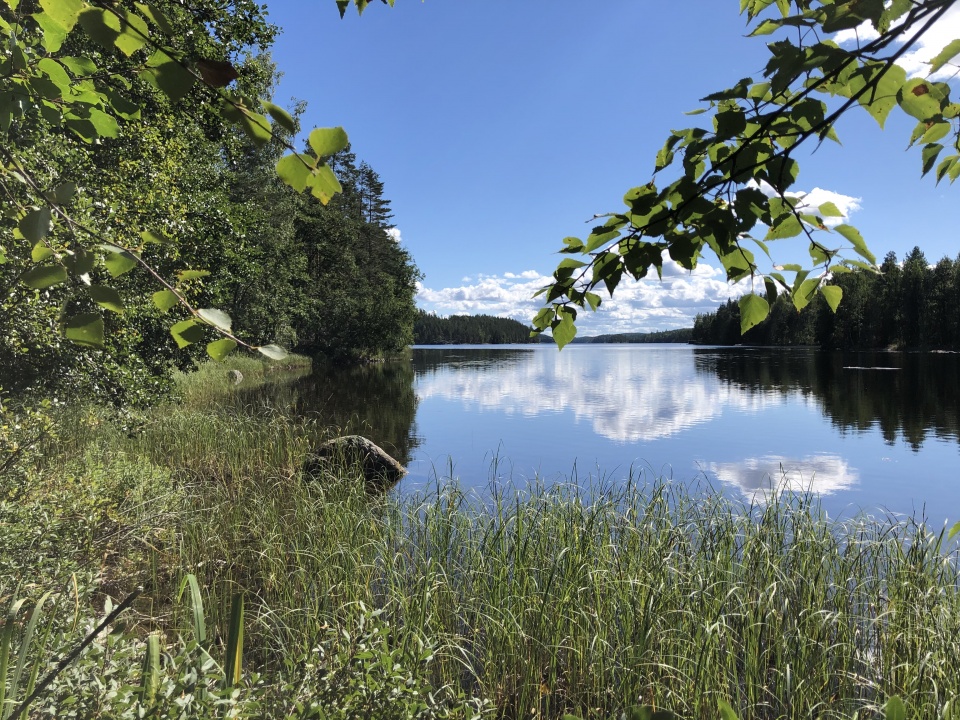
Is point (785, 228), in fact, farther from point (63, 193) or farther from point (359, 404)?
point (359, 404)

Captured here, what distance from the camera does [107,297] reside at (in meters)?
1.00

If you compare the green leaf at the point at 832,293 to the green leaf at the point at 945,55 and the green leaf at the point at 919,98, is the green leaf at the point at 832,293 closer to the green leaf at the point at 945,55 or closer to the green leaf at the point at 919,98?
the green leaf at the point at 919,98

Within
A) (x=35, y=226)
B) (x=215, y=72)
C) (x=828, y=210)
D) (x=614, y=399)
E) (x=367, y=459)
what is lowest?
(x=614, y=399)

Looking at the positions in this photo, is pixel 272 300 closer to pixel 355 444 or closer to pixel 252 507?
pixel 355 444

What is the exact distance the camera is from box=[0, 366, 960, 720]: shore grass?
134 inches

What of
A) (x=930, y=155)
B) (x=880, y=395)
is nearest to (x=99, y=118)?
(x=930, y=155)

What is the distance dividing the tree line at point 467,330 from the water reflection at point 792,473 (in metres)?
148

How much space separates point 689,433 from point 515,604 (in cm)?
1519

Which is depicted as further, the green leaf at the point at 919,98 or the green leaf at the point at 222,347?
the green leaf at the point at 919,98

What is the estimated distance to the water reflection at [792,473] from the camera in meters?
11.8

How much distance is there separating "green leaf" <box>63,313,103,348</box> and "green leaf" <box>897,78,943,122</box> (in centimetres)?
179

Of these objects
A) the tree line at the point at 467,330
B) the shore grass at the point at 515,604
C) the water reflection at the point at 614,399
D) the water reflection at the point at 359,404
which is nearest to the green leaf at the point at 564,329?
the shore grass at the point at 515,604

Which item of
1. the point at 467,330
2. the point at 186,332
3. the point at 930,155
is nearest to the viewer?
the point at 186,332

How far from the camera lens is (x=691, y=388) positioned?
109ft
